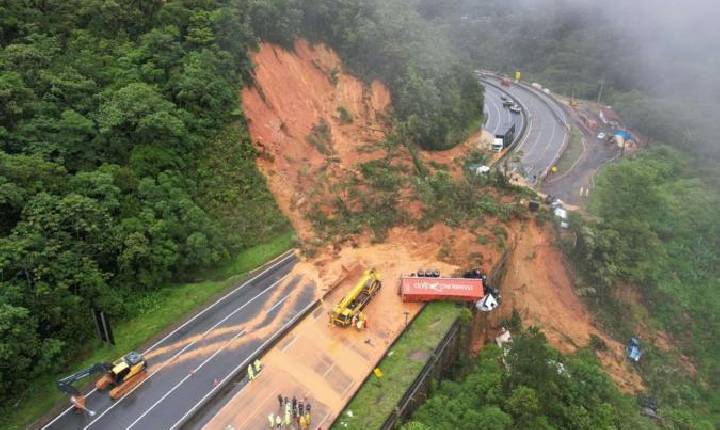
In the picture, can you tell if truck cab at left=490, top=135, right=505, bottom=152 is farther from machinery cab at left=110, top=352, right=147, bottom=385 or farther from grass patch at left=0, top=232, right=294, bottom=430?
machinery cab at left=110, top=352, right=147, bottom=385

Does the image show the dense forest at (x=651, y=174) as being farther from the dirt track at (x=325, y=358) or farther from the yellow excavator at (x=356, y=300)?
the yellow excavator at (x=356, y=300)

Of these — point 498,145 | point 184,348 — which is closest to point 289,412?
point 184,348

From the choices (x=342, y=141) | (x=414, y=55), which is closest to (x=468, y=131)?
(x=414, y=55)

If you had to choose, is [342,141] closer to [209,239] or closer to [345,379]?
[209,239]

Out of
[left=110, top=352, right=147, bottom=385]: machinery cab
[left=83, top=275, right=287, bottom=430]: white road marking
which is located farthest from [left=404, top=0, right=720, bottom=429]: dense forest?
[left=110, top=352, right=147, bottom=385]: machinery cab

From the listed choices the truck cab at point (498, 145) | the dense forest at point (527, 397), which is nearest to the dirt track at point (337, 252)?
the truck cab at point (498, 145)
